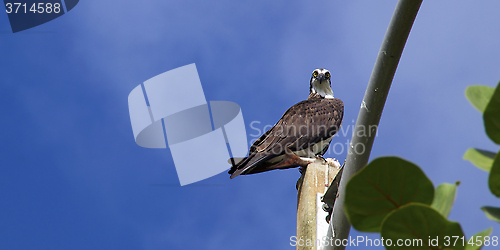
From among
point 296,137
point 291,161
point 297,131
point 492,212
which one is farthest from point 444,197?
point 297,131

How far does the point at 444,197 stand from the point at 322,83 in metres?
7.71

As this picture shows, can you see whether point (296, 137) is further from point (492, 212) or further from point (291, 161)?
point (492, 212)

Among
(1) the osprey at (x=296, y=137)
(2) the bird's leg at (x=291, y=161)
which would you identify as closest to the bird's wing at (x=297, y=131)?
(1) the osprey at (x=296, y=137)

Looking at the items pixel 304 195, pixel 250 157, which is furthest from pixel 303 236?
pixel 250 157

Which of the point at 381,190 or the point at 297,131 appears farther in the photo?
the point at 297,131

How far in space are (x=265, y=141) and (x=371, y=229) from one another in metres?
5.50

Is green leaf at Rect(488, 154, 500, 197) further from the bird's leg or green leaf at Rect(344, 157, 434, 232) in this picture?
the bird's leg

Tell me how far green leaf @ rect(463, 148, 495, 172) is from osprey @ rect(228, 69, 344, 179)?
4.56 m

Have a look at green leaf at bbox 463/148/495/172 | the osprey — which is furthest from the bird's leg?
green leaf at bbox 463/148/495/172

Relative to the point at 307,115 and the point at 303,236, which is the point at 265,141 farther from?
the point at 303,236

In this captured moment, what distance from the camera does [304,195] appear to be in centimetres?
453

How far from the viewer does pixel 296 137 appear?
6.09 m

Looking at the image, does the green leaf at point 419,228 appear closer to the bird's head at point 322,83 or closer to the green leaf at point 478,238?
the green leaf at point 478,238

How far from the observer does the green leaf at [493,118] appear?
0.57 meters
